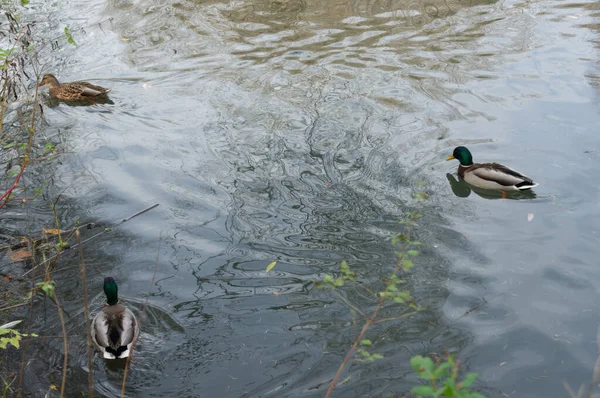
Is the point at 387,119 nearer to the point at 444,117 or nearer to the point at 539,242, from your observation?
the point at 444,117

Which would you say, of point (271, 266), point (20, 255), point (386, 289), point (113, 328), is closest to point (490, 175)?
point (271, 266)

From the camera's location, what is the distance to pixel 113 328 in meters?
4.66

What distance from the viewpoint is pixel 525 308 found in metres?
4.96

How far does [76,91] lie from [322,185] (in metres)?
4.03

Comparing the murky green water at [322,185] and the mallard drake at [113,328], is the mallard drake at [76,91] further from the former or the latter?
the mallard drake at [113,328]

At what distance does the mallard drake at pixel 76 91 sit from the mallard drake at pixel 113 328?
4615 millimetres

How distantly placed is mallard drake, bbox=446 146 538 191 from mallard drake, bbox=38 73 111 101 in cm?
478

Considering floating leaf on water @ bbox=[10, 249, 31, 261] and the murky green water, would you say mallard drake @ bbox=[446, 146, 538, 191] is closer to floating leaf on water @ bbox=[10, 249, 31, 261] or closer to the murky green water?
the murky green water

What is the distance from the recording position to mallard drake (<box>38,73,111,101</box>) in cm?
881

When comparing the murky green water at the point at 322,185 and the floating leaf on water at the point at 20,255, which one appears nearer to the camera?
the murky green water at the point at 322,185

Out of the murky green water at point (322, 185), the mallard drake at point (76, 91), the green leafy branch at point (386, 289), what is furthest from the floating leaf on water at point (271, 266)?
the mallard drake at point (76, 91)

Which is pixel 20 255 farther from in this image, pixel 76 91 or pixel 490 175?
pixel 490 175

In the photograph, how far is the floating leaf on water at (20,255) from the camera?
18.6 ft

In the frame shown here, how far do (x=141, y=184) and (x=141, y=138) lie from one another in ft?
3.76
